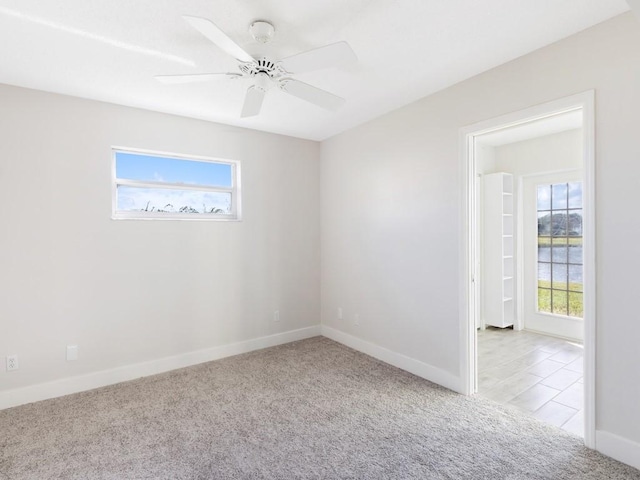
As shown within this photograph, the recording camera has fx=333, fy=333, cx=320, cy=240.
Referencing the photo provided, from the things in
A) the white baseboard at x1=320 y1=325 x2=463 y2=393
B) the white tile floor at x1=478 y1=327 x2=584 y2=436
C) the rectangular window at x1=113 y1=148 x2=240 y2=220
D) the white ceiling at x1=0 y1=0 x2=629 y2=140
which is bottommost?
the white tile floor at x1=478 y1=327 x2=584 y2=436

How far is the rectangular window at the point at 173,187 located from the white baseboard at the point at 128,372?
142cm

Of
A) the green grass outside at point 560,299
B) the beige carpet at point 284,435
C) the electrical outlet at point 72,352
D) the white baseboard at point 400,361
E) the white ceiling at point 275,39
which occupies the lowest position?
the beige carpet at point 284,435

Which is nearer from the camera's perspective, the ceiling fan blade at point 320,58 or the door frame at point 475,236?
the ceiling fan blade at point 320,58

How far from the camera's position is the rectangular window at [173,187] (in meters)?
3.20

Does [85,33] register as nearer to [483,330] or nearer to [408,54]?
[408,54]

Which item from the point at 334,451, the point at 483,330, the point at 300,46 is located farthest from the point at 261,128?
the point at 483,330

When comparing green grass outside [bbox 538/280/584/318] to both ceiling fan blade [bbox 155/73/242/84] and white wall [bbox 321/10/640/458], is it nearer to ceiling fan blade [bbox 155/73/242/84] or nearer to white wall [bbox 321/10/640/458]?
white wall [bbox 321/10/640/458]

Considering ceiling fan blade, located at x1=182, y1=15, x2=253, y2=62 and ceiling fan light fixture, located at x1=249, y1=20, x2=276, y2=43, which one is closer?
ceiling fan blade, located at x1=182, y1=15, x2=253, y2=62

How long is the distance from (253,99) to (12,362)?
280cm

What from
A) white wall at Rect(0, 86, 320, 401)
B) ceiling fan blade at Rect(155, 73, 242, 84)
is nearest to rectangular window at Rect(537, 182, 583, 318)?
white wall at Rect(0, 86, 320, 401)

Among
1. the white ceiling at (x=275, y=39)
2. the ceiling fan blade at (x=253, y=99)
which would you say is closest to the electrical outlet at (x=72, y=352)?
the white ceiling at (x=275, y=39)

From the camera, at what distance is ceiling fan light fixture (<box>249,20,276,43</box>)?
1.87 metres

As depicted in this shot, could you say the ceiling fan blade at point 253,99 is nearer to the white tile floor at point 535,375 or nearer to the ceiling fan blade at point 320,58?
the ceiling fan blade at point 320,58

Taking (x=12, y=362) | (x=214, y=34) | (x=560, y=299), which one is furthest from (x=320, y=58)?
(x=560, y=299)
